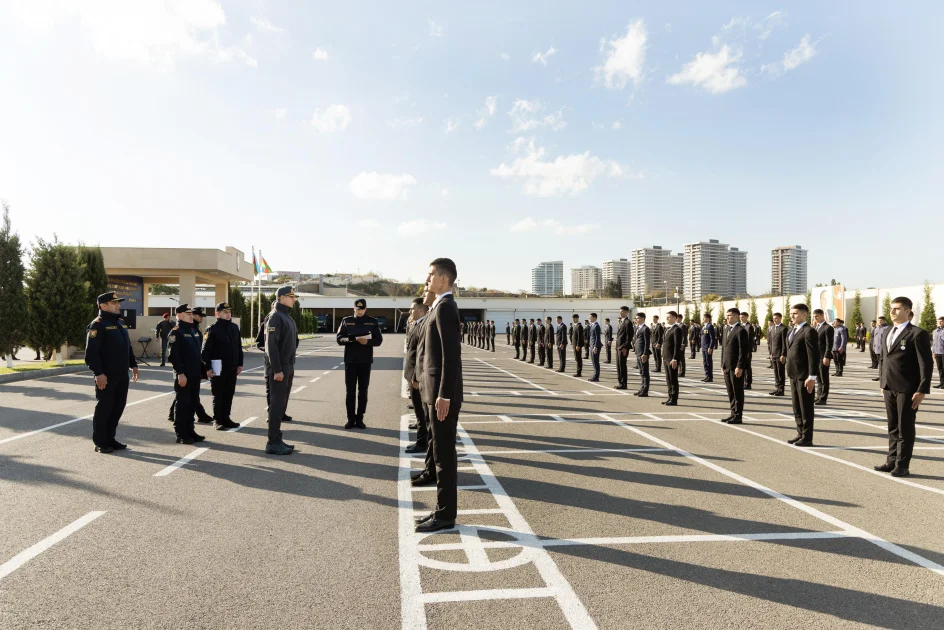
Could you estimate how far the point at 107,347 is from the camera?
25.1 feet

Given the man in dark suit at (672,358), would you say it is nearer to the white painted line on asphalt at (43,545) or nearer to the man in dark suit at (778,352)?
the man in dark suit at (778,352)

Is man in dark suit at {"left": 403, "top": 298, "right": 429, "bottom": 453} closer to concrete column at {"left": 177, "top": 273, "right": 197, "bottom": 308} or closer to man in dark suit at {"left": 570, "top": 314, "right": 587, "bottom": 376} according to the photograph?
man in dark suit at {"left": 570, "top": 314, "right": 587, "bottom": 376}

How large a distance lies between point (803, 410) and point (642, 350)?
22.6 feet

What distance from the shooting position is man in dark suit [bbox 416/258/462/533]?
14.8ft

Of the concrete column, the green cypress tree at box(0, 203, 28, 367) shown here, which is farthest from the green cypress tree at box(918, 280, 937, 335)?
the green cypress tree at box(0, 203, 28, 367)

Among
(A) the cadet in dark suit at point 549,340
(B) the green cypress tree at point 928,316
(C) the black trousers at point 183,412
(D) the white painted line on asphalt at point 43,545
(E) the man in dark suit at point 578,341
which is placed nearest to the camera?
(D) the white painted line on asphalt at point 43,545

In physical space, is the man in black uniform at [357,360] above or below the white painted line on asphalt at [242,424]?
above

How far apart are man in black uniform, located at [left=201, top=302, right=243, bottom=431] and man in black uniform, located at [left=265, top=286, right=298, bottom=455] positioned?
5.51ft

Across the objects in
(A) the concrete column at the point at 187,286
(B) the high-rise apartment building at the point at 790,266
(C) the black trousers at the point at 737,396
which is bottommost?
(C) the black trousers at the point at 737,396

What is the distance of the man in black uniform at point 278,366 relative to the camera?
7238 mm

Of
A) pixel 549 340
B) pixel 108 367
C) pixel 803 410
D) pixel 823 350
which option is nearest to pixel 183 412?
pixel 108 367

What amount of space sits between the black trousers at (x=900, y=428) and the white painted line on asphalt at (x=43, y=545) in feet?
26.0

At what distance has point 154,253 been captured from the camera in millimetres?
30766

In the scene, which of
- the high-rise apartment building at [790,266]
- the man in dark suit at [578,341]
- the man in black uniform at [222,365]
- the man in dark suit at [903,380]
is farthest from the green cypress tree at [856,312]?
the high-rise apartment building at [790,266]
